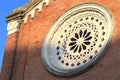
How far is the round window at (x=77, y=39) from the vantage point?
55.5 feet

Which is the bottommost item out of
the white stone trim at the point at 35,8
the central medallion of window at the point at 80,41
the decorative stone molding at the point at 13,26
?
the central medallion of window at the point at 80,41

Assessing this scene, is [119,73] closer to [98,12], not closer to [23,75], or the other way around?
[98,12]

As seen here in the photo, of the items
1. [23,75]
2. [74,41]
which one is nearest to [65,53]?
[74,41]

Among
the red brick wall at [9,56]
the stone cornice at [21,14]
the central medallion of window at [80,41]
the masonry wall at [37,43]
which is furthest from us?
the stone cornice at [21,14]

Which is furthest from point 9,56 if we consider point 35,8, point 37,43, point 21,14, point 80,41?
point 80,41

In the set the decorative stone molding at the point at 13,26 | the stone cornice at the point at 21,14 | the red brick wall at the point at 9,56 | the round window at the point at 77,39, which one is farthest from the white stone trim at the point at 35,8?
the round window at the point at 77,39

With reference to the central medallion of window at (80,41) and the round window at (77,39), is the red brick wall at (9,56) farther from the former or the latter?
the central medallion of window at (80,41)

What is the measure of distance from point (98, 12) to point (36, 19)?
3.29 metres

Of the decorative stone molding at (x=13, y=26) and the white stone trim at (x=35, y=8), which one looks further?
the decorative stone molding at (x=13, y=26)

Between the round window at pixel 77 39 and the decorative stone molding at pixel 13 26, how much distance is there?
6.81 feet

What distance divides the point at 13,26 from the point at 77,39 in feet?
12.2

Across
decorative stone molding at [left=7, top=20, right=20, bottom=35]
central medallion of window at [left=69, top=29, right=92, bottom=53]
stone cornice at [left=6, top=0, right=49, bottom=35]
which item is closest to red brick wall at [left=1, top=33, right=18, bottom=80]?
decorative stone molding at [left=7, top=20, right=20, bottom=35]

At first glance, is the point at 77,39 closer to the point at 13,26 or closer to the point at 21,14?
the point at 21,14

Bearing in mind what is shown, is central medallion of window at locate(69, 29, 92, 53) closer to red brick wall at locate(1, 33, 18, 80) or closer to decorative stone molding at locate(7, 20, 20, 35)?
red brick wall at locate(1, 33, 18, 80)
